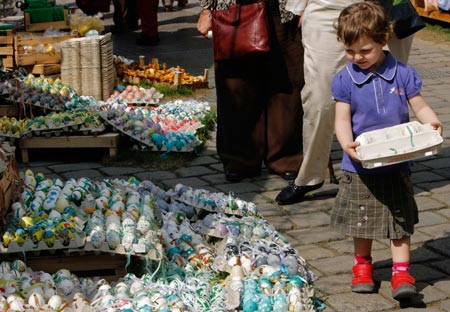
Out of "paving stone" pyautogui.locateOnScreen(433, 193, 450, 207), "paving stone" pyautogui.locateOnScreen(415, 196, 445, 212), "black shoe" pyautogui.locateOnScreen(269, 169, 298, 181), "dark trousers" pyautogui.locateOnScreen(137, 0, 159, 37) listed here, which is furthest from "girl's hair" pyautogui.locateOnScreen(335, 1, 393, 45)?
"dark trousers" pyautogui.locateOnScreen(137, 0, 159, 37)

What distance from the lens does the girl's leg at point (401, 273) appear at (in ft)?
13.8

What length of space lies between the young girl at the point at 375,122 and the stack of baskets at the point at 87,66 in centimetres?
467

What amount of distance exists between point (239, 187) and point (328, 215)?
855 millimetres

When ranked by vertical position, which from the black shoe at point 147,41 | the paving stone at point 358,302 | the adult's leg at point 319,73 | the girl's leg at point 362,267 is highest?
the adult's leg at point 319,73

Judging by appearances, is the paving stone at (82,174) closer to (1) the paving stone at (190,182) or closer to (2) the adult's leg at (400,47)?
(1) the paving stone at (190,182)

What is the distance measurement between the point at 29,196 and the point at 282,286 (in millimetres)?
1483

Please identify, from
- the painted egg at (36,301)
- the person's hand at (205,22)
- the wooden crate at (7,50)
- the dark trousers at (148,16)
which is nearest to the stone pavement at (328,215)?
the person's hand at (205,22)

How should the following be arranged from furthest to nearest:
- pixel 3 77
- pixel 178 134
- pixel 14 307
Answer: pixel 3 77 < pixel 178 134 < pixel 14 307

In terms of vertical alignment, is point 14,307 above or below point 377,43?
below

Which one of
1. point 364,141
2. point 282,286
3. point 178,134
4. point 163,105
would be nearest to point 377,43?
point 364,141

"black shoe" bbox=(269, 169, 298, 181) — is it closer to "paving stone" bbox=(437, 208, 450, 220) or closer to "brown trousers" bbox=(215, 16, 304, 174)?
"brown trousers" bbox=(215, 16, 304, 174)

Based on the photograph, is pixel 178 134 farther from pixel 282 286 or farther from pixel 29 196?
pixel 282 286

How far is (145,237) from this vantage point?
4.43m

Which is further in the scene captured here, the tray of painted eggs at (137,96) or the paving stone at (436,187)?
the tray of painted eggs at (137,96)
